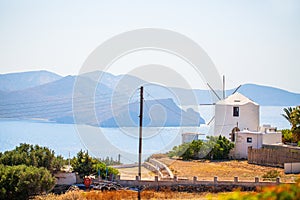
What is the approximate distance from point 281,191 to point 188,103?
52.8 m

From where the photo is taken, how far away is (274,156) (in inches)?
1326

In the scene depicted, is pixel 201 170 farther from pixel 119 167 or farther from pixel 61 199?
pixel 61 199

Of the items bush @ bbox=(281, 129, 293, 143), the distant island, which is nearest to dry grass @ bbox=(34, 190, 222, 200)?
bush @ bbox=(281, 129, 293, 143)

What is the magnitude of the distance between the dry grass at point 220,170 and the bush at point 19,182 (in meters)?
9.62

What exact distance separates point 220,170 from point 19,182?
1411cm

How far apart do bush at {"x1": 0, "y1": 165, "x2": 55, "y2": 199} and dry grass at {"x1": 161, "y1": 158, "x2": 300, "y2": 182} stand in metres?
9.62

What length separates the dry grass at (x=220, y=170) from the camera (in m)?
29.5

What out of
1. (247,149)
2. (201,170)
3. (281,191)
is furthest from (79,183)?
(281,191)

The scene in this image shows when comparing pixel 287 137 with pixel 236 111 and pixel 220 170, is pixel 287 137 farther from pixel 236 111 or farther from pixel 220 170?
pixel 220 170

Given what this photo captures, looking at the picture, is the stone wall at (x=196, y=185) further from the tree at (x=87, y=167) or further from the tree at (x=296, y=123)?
the tree at (x=296, y=123)

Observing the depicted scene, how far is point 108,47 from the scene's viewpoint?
4566 centimetres

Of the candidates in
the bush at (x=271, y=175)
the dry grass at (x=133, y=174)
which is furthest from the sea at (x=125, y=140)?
the bush at (x=271, y=175)

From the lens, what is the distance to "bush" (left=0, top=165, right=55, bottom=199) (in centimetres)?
2445

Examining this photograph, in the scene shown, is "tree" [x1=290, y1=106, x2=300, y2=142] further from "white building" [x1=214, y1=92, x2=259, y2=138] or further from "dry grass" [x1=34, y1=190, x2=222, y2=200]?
"dry grass" [x1=34, y1=190, x2=222, y2=200]
